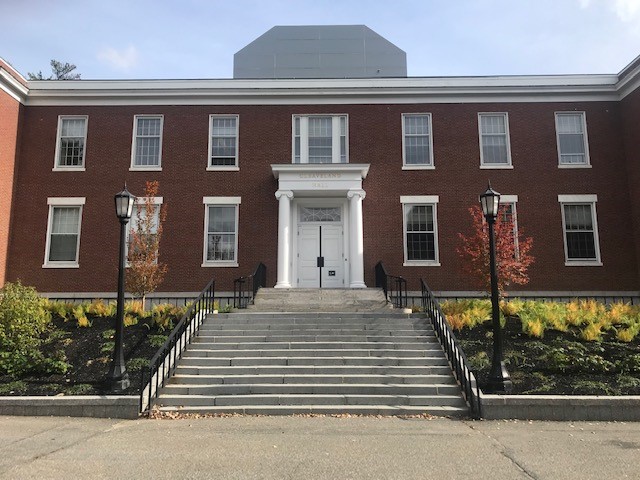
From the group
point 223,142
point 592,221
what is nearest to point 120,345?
point 223,142

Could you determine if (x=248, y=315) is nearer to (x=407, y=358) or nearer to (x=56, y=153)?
(x=407, y=358)

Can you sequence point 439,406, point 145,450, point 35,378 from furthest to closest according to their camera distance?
point 35,378 < point 439,406 < point 145,450

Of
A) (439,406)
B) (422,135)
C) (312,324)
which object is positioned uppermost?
(422,135)

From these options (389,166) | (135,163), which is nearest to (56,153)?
(135,163)

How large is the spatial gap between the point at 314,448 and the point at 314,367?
11.9 feet

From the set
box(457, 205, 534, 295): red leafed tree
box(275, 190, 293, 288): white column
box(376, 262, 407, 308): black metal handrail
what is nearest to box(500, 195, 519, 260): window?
box(457, 205, 534, 295): red leafed tree

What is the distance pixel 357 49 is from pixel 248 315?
19665 mm

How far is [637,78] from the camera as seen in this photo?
687 inches

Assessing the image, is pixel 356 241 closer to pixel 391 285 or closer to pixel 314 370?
pixel 391 285

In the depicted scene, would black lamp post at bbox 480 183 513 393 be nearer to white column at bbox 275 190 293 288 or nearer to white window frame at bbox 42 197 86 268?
white column at bbox 275 190 293 288

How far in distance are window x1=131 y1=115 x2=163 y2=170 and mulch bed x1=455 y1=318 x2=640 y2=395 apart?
1321 centimetres

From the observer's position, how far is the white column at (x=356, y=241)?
16.5 m

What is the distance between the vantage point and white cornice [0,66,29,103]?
17.1 m

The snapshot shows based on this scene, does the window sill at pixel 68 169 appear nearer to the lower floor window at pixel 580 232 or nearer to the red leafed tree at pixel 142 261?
the red leafed tree at pixel 142 261
